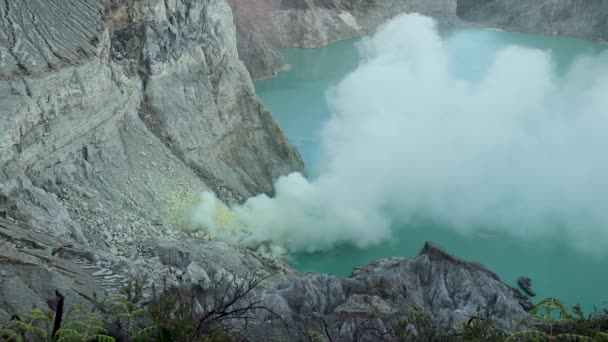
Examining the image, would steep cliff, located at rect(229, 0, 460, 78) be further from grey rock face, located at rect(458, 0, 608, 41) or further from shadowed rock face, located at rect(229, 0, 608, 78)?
grey rock face, located at rect(458, 0, 608, 41)

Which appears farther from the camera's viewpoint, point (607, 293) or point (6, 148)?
point (607, 293)

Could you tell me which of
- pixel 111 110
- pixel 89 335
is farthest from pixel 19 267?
pixel 111 110

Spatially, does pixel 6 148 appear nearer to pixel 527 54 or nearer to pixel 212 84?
pixel 212 84

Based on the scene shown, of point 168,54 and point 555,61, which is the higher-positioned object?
point 555,61

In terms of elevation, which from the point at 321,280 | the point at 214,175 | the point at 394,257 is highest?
the point at 394,257

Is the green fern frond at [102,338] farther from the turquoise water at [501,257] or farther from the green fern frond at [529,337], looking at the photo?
the turquoise water at [501,257]

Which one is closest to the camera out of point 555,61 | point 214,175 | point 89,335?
point 89,335

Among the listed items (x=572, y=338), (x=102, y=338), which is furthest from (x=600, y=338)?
(x=102, y=338)

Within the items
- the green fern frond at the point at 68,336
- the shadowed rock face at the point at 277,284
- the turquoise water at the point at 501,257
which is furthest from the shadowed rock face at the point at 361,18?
the green fern frond at the point at 68,336

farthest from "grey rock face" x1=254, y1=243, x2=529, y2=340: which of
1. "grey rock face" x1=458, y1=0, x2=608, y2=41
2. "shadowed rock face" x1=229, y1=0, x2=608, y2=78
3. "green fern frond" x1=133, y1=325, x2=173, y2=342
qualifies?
"grey rock face" x1=458, y1=0, x2=608, y2=41
